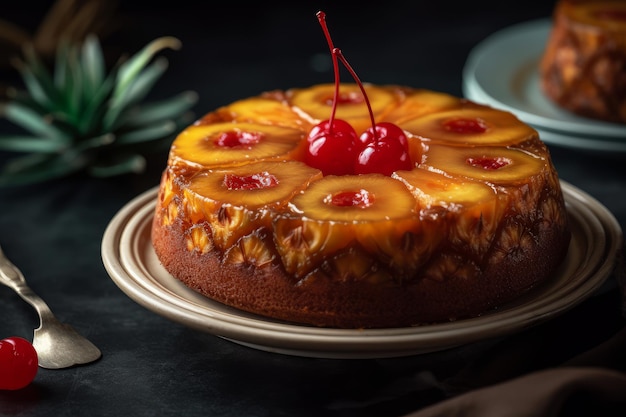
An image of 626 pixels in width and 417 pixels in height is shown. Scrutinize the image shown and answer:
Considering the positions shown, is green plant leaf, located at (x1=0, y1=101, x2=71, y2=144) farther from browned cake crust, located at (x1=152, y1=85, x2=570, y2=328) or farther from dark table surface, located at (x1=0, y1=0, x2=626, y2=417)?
browned cake crust, located at (x1=152, y1=85, x2=570, y2=328)

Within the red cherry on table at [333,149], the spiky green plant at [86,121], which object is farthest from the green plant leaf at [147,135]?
the red cherry on table at [333,149]

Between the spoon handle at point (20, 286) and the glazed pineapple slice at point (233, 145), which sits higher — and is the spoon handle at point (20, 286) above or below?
below

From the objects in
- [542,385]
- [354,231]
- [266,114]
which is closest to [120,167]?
[266,114]

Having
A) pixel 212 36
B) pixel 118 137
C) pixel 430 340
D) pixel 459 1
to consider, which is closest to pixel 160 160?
pixel 118 137

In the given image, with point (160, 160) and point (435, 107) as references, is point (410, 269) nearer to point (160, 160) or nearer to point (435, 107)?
point (435, 107)

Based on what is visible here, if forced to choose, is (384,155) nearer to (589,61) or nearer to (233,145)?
(233,145)

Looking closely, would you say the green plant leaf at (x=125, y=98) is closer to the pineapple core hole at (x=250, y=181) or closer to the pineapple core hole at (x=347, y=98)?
the pineapple core hole at (x=347, y=98)
